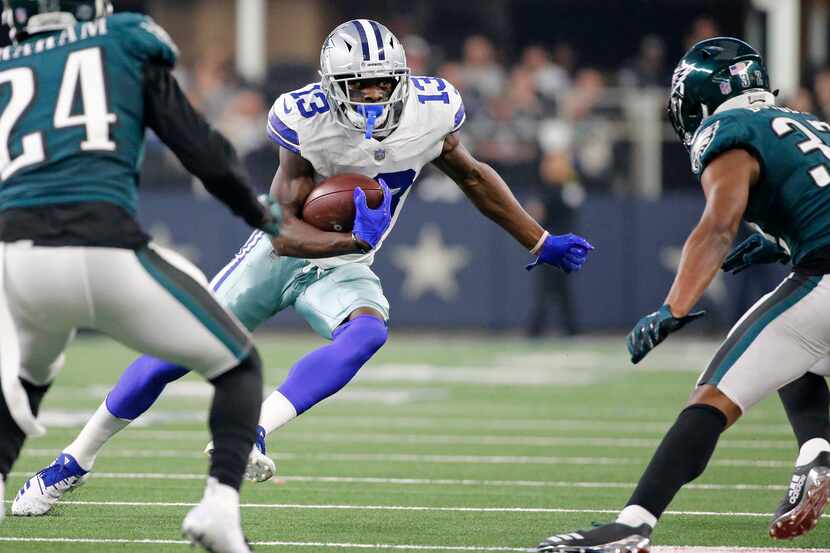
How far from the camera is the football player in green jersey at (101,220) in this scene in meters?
3.65

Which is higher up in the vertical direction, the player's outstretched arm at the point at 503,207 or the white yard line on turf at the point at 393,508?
the player's outstretched arm at the point at 503,207

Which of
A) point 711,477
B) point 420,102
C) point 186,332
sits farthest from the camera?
point 711,477

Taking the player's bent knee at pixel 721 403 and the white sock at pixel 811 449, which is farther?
the white sock at pixel 811 449

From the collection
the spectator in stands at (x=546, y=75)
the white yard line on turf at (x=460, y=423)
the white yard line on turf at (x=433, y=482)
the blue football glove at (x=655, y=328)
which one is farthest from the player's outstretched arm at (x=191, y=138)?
the spectator in stands at (x=546, y=75)

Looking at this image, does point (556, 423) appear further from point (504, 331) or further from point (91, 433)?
point (504, 331)

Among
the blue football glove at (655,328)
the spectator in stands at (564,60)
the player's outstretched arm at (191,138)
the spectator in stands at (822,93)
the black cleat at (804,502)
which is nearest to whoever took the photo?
the player's outstretched arm at (191,138)

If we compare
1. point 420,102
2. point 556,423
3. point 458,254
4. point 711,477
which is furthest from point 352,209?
point 458,254

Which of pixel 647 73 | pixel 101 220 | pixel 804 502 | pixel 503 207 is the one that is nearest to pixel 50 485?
pixel 101 220

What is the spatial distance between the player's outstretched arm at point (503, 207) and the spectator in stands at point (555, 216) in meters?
8.07

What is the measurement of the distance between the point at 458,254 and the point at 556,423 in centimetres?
608

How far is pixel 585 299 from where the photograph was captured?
1408 cm

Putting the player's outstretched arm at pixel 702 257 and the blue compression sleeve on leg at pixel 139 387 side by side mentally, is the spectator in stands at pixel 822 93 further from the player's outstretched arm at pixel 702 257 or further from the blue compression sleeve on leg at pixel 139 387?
the player's outstretched arm at pixel 702 257

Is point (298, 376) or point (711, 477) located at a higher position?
point (298, 376)

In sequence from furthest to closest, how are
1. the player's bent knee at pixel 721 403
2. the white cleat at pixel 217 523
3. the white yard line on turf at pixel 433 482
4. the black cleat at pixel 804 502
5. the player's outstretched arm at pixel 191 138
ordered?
the white yard line on turf at pixel 433 482
the black cleat at pixel 804 502
the player's bent knee at pixel 721 403
the player's outstretched arm at pixel 191 138
the white cleat at pixel 217 523
